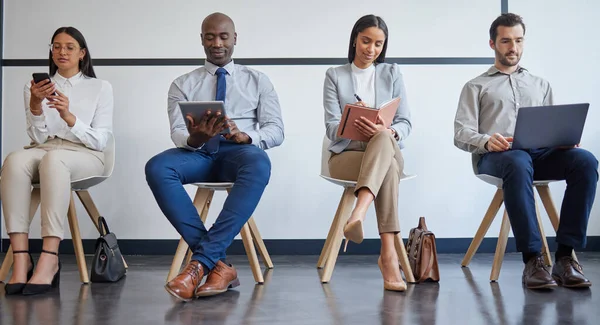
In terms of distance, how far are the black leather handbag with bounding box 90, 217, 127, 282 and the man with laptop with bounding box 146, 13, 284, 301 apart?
1.53 feet

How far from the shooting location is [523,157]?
3.10m

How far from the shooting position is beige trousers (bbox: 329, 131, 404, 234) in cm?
293

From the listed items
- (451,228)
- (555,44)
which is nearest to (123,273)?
(451,228)

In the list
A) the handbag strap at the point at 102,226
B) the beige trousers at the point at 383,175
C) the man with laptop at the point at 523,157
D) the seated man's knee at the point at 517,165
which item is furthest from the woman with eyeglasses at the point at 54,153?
the seated man's knee at the point at 517,165

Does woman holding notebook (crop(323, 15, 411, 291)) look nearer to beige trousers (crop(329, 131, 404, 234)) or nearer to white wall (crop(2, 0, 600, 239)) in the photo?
beige trousers (crop(329, 131, 404, 234))

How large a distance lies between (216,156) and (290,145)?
1.24 meters

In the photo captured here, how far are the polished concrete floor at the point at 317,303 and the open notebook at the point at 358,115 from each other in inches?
27.4

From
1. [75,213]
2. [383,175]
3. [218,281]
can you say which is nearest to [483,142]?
[383,175]

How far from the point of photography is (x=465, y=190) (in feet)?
14.5

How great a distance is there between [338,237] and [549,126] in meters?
1.12

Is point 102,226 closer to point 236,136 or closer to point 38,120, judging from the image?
point 38,120

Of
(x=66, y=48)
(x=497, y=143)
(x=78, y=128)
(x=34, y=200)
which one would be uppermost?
(x=66, y=48)

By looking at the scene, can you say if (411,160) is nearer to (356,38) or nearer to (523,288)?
(356,38)

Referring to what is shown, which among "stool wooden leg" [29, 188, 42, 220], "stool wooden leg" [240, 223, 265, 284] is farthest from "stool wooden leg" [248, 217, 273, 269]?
"stool wooden leg" [29, 188, 42, 220]
